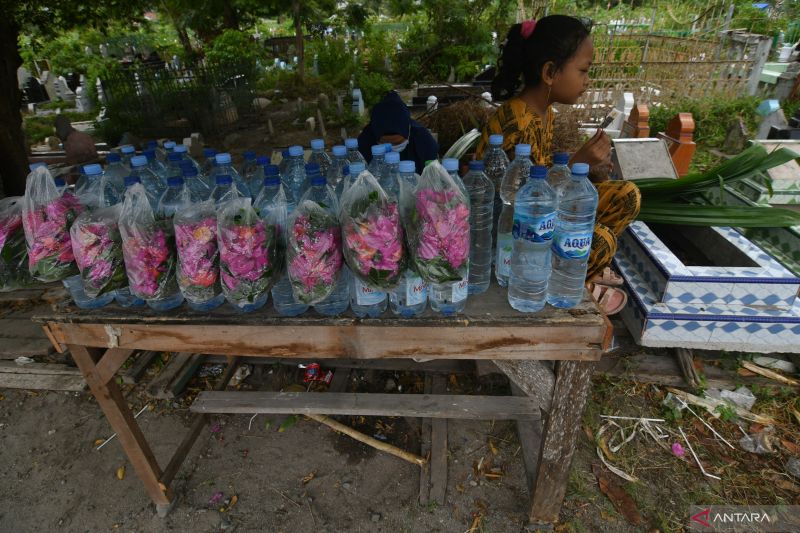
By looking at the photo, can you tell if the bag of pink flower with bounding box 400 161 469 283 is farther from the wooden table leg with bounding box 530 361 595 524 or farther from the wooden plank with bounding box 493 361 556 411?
the wooden table leg with bounding box 530 361 595 524

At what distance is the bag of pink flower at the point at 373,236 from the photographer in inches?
56.1

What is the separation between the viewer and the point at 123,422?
2.17 metres

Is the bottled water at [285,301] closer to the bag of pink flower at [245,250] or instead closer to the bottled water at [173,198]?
the bag of pink flower at [245,250]

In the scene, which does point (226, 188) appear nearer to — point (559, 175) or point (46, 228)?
point (46, 228)

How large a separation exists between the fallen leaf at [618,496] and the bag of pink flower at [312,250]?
6.80ft

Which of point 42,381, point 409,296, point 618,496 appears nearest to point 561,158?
point 409,296

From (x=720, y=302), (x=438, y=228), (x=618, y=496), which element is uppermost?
(x=438, y=228)

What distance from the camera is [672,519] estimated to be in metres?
2.31

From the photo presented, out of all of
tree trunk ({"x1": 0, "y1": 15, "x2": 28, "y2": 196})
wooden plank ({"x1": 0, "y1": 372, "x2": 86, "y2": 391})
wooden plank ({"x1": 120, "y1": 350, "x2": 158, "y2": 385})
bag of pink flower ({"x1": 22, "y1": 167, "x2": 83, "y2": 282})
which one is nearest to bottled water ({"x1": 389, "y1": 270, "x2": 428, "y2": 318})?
bag of pink flower ({"x1": 22, "y1": 167, "x2": 83, "y2": 282})

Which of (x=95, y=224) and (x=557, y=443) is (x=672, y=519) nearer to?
(x=557, y=443)

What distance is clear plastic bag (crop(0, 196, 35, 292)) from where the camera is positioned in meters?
1.79

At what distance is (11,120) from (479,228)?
529cm

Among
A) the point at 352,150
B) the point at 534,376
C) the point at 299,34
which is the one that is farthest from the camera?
the point at 299,34

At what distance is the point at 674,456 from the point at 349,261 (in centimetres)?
248
